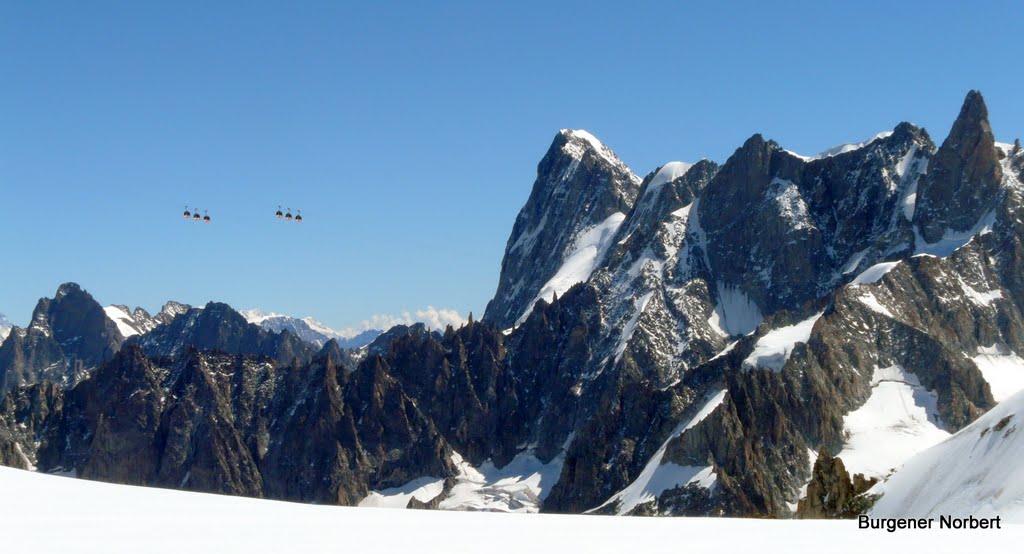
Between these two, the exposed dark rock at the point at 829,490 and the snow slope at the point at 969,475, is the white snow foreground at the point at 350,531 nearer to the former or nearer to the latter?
the snow slope at the point at 969,475

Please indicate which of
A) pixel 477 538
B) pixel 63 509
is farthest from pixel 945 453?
pixel 63 509

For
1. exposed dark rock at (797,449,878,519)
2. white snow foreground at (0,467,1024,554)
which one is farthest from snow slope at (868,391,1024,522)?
white snow foreground at (0,467,1024,554)

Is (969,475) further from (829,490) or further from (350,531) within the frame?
(350,531)

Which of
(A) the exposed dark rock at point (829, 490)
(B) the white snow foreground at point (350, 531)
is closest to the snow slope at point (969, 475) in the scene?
(A) the exposed dark rock at point (829, 490)

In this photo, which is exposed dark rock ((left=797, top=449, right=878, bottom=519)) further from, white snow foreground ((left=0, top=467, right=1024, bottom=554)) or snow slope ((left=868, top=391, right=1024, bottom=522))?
white snow foreground ((left=0, top=467, right=1024, bottom=554))

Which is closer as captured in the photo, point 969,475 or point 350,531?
point 350,531

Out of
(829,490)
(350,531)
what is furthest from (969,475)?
(350,531)
